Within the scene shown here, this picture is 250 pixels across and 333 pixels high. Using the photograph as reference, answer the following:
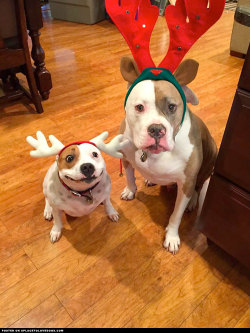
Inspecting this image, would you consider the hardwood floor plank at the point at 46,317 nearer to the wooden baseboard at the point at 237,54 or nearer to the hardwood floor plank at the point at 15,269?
the hardwood floor plank at the point at 15,269

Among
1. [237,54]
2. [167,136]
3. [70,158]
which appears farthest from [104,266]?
[237,54]

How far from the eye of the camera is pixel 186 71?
834 mm

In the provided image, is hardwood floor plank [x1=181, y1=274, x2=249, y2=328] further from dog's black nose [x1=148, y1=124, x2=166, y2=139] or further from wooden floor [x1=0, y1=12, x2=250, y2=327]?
dog's black nose [x1=148, y1=124, x2=166, y2=139]

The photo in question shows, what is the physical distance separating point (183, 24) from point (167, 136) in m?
0.35

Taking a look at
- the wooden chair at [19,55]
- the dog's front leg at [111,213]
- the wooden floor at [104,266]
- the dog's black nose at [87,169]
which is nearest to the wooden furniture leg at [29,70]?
the wooden chair at [19,55]

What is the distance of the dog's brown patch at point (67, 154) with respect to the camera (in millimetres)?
890

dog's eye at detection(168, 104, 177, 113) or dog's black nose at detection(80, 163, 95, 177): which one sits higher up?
dog's eye at detection(168, 104, 177, 113)

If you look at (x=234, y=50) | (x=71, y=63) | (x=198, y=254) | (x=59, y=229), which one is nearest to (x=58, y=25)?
(x=71, y=63)

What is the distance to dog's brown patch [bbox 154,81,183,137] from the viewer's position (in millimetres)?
775

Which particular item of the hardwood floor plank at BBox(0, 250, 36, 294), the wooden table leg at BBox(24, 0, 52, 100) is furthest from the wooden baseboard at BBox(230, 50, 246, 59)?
the hardwood floor plank at BBox(0, 250, 36, 294)

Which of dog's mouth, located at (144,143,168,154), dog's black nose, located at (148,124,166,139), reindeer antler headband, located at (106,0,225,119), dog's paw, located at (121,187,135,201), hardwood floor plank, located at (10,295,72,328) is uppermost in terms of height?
reindeer antler headband, located at (106,0,225,119)

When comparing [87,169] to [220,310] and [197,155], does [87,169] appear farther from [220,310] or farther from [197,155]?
[220,310]

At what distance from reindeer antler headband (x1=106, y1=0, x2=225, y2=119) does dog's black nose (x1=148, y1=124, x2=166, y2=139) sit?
14cm

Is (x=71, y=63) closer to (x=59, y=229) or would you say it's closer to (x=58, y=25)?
(x=58, y=25)
